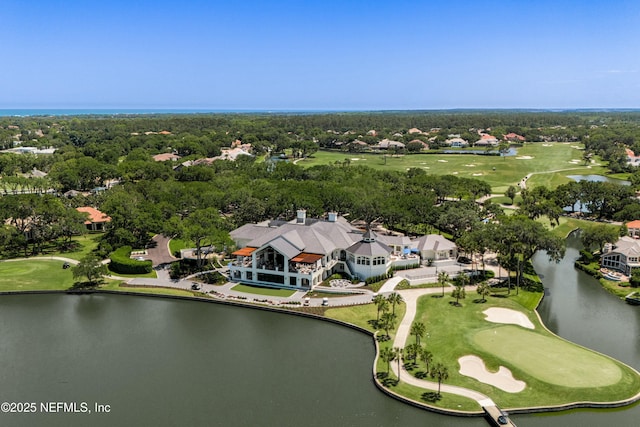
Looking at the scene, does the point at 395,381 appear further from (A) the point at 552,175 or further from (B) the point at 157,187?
(A) the point at 552,175

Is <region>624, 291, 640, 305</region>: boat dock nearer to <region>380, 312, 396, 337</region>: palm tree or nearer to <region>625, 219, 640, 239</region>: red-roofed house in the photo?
<region>625, 219, 640, 239</region>: red-roofed house

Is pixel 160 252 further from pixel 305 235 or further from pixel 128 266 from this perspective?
pixel 305 235

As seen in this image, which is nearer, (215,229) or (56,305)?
(56,305)

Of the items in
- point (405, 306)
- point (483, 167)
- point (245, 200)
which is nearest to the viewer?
point (405, 306)

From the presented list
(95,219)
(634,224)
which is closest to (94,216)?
(95,219)

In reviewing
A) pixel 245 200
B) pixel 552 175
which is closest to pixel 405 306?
pixel 245 200

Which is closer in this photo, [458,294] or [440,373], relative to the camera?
[440,373]
